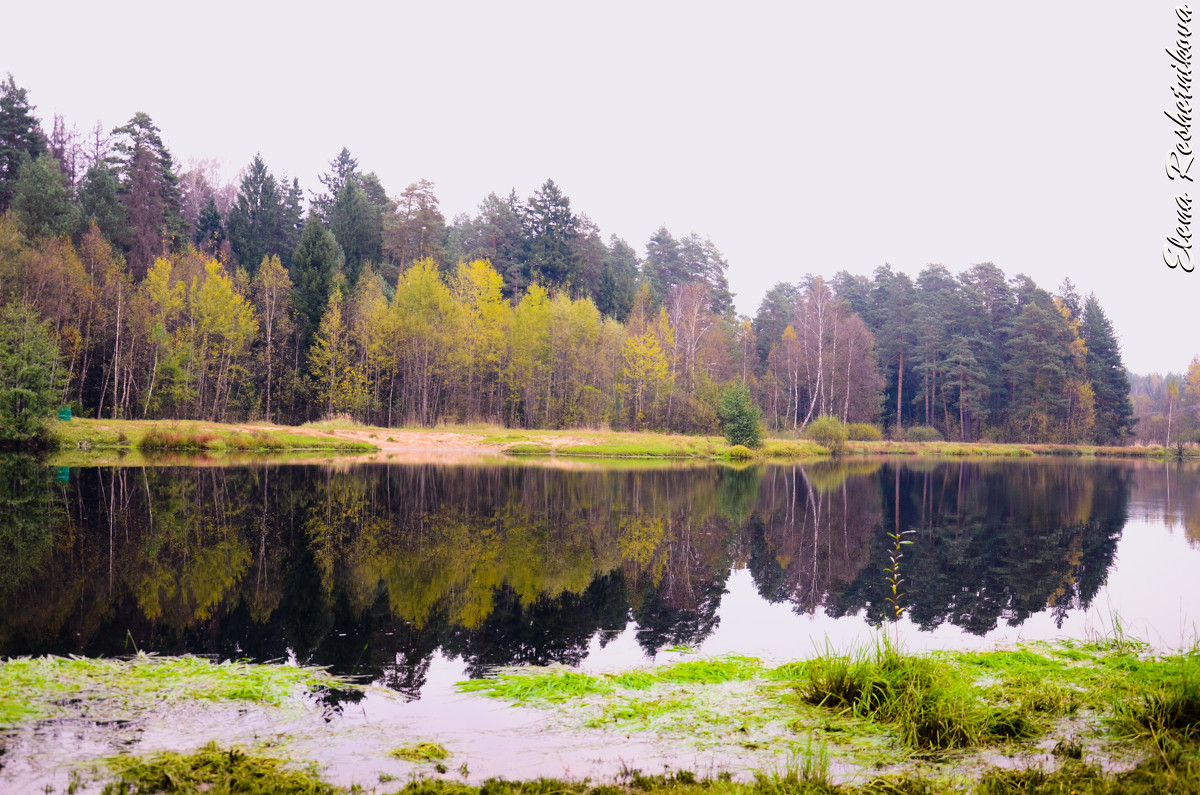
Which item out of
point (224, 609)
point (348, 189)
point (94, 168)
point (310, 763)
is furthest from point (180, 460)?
point (348, 189)

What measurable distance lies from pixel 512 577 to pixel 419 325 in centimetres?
4120

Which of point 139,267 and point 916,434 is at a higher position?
point 139,267

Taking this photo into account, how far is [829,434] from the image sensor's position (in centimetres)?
5216

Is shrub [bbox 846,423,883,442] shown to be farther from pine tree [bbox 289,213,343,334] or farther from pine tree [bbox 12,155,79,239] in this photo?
pine tree [bbox 12,155,79,239]

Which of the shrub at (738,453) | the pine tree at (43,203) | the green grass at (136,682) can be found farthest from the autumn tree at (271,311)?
the green grass at (136,682)

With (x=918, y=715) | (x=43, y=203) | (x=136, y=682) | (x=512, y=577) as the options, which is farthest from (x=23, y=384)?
(x=918, y=715)

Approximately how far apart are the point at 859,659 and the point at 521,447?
121 ft

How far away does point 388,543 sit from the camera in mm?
14070

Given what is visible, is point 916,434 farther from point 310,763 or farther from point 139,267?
point 310,763

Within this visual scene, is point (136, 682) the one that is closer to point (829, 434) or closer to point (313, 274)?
point (829, 434)

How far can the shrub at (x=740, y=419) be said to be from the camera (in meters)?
45.6

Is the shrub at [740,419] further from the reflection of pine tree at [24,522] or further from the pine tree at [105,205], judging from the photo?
the pine tree at [105,205]

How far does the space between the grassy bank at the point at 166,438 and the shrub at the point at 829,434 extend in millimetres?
30919

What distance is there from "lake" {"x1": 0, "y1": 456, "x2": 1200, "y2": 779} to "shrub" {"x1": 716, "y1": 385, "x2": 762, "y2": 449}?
21.4 m
